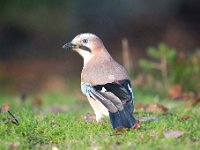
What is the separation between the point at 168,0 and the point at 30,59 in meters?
4.96

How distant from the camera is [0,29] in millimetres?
21312

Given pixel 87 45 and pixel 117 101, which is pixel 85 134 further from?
pixel 87 45

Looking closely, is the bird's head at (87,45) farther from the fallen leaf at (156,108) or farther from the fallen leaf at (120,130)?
the fallen leaf at (120,130)

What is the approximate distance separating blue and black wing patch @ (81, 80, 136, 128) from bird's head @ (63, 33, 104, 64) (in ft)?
3.93

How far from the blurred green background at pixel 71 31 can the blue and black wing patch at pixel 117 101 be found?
9.71 metres

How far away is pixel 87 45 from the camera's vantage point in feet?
31.3

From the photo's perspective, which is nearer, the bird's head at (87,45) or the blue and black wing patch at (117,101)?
the blue and black wing patch at (117,101)

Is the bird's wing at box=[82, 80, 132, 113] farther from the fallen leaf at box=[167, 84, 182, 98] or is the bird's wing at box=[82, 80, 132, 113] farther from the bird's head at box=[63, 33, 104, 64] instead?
the fallen leaf at box=[167, 84, 182, 98]

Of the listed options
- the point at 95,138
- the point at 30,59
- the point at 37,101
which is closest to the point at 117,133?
the point at 95,138

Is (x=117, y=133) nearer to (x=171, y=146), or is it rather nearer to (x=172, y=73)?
(x=171, y=146)

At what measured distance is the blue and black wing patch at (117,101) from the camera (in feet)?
25.8

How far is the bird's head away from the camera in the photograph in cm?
948

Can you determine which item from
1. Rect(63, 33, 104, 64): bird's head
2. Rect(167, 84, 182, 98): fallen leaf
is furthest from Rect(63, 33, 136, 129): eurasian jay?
Rect(167, 84, 182, 98): fallen leaf

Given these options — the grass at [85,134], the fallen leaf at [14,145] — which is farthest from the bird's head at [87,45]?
the fallen leaf at [14,145]
